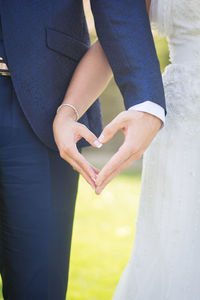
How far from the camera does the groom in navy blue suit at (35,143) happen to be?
1.18 metres

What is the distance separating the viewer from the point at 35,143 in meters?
1.26

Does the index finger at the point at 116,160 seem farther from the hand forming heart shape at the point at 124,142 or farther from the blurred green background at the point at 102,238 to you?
the blurred green background at the point at 102,238

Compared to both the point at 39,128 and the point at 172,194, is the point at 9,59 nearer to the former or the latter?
the point at 39,128

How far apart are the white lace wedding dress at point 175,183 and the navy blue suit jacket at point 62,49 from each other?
27 centimetres

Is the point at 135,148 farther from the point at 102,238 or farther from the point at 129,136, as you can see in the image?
the point at 102,238

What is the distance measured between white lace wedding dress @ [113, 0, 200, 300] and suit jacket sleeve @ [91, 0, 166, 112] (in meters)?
0.28

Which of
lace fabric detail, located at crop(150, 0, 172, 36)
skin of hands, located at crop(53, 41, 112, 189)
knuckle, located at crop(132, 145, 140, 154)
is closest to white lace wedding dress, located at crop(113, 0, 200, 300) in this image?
lace fabric detail, located at crop(150, 0, 172, 36)

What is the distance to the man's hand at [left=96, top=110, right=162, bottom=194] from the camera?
95cm

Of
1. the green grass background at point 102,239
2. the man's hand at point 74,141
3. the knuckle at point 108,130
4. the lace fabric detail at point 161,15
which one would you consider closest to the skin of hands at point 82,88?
the man's hand at point 74,141

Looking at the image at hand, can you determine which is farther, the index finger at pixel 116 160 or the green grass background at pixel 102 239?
the green grass background at pixel 102 239

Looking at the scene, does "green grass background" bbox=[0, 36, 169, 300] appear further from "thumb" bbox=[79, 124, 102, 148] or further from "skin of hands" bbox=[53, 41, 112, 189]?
"thumb" bbox=[79, 124, 102, 148]

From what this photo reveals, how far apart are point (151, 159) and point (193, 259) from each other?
0.37 meters

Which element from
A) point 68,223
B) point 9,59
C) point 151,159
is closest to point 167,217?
point 151,159

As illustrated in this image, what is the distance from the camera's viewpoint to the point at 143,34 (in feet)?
3.36
